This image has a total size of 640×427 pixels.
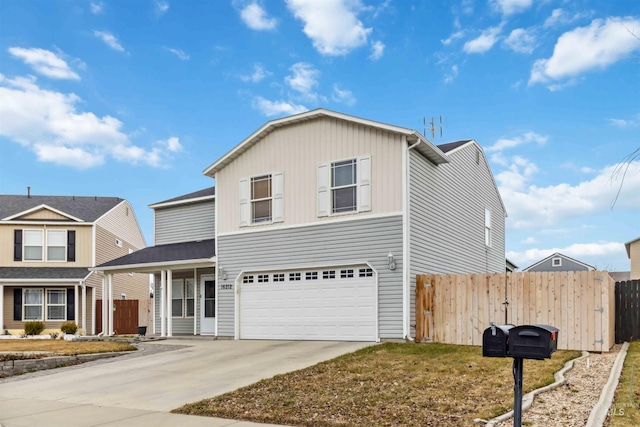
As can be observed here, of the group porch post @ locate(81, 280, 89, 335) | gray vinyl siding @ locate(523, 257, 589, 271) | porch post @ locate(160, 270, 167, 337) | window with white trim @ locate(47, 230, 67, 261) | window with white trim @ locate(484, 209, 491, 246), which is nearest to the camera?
porch post @ locate(160, 270, 167, 337)

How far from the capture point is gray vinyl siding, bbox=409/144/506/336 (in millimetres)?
16875

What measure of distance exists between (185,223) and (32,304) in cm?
1115

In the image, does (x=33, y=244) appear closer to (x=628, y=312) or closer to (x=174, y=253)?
(x=174, y=253)

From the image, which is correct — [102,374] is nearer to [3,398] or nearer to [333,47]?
[3,398]

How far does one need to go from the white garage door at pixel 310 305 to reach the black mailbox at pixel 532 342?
10.9 m

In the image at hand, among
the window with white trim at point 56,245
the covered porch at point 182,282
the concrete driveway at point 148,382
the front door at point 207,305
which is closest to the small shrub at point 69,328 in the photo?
the window with white trim at point 56,245

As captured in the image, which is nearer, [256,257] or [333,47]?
[333,47]

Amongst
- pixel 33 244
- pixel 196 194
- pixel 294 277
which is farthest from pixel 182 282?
pixel 33 244

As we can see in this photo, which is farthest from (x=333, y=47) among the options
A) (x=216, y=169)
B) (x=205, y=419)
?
(x=205, y=419)

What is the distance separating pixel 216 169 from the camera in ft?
66.3

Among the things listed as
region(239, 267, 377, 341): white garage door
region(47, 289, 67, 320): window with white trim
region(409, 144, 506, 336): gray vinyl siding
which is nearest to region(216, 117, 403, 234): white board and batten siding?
region(409, 144, 506, 336): gray vinyl siding

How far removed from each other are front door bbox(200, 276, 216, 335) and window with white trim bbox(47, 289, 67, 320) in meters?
11.1

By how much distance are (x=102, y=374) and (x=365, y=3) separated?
33.6ft

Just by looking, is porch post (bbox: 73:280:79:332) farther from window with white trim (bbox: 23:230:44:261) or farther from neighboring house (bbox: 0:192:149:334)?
window with white trim (bbox: 23:230:44:261)
